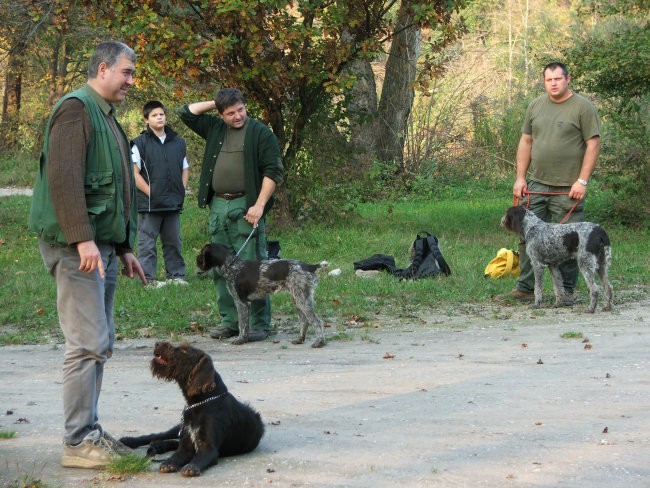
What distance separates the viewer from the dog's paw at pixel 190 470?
537cm

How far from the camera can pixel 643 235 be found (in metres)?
16.8

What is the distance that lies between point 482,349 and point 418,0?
25.6 feet

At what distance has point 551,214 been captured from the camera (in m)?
11.5

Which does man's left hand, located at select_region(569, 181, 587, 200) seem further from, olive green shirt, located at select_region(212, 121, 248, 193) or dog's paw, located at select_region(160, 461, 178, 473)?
dog's paw, located at select_region(160, 461, 178, 473)

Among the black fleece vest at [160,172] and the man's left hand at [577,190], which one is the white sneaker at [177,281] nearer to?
the black fleece vest at [160,172]

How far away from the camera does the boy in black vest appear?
41.4ft

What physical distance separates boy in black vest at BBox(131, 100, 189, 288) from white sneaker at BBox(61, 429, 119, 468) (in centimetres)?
700

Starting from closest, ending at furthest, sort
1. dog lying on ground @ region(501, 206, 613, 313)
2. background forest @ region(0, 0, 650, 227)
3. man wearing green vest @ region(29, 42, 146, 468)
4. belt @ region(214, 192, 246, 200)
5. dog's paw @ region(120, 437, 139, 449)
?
man wearing green vest @ region(29, 42, 146, 468), dog's paw @ region(120, 437, 139, 449), belt @ region(214, 192, 246, 200), dog lying on ground @ region(501, 206, 613, 313), background forest @ region(0, 0, 650, 227)

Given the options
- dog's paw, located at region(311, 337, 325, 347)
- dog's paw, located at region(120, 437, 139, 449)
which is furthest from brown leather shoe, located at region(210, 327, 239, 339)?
dog's paw, located at region(120, 437, 139, 449)

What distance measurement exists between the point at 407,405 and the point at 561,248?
4.62m

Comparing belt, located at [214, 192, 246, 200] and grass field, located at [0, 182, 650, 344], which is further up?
belt, located at [214, 192, 246, 200]

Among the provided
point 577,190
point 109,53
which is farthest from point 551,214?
point 109,53

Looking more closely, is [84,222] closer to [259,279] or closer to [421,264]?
[259,279]

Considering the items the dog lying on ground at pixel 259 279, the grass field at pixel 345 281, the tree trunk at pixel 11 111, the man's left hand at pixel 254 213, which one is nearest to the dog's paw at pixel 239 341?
the dog lying on ground at pixel 259 279
